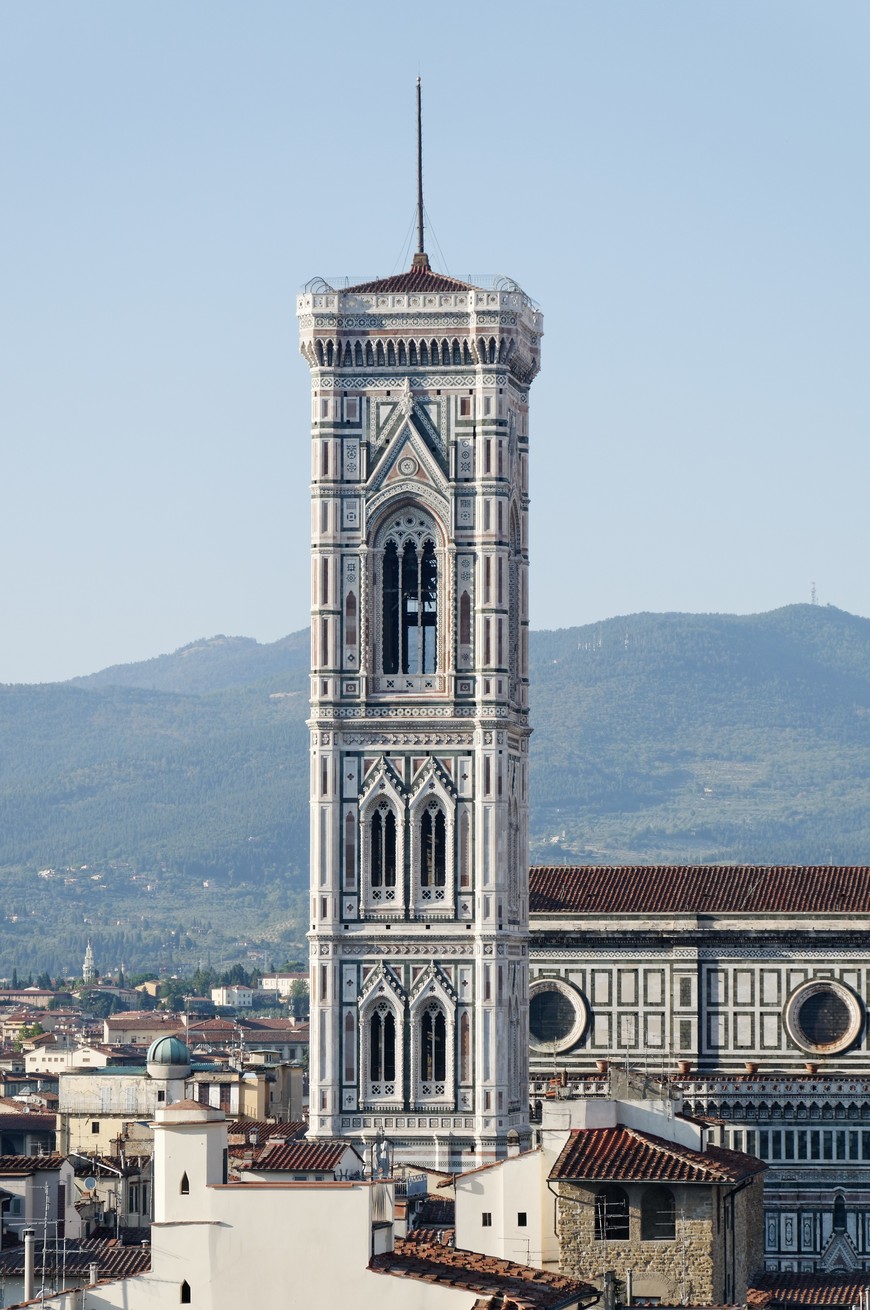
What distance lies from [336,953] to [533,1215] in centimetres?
2781

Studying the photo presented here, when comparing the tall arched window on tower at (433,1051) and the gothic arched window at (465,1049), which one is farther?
the tall arched window on tower at (433,1051)

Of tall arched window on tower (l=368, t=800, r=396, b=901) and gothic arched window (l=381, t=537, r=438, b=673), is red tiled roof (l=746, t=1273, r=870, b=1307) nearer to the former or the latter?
tall arched window on tower (l=368, t=800, r=396, b=901)

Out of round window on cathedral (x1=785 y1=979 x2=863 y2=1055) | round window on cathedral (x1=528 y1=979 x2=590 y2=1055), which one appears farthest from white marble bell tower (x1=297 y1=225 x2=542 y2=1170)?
round window on cathedral (x1=785 y1=979 x2=863 y2=1055)

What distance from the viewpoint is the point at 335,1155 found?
81500 millimetres

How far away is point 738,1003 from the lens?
96812mm

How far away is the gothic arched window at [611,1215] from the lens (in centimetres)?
6047

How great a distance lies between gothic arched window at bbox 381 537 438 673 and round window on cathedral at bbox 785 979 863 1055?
1325 centimetres

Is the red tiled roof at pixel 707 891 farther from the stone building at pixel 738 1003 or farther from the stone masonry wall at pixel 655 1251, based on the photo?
the stone masonry wall at pixel 655 1251

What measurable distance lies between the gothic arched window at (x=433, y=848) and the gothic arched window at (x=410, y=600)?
3468 millimetres

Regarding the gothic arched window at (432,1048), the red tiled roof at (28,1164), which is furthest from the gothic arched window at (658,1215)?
the gothic arched window at (432,1048)

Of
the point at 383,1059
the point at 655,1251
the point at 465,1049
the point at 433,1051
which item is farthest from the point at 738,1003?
the point at 655,1251

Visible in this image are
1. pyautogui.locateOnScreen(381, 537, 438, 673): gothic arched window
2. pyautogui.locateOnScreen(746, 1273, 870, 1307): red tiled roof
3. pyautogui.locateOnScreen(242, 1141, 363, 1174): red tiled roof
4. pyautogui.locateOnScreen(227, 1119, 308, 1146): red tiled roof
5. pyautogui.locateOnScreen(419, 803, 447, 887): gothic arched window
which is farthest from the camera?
pyautogui.locateOnScreen(227, 1119, 308, 1146): red tiled roof

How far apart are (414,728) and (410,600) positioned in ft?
10.0

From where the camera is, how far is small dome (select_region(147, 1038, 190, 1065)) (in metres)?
67.6
